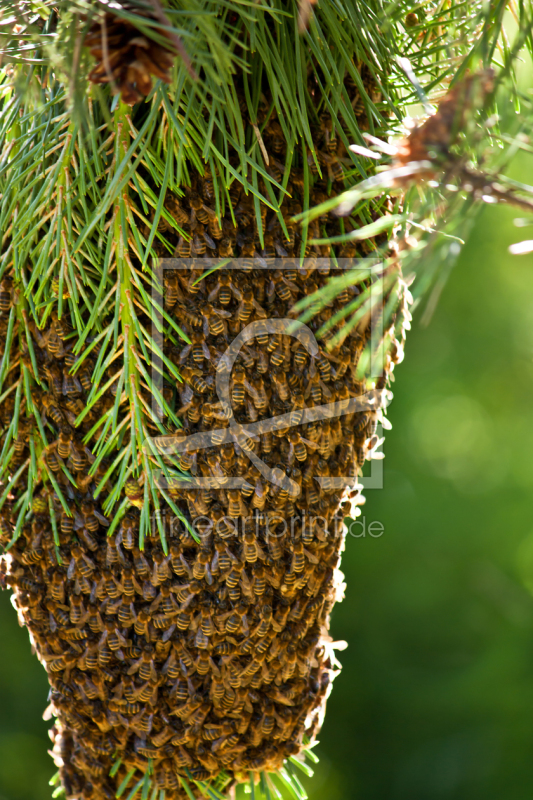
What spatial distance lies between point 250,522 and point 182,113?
0.71ft

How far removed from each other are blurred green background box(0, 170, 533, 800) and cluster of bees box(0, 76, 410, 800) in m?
1.44

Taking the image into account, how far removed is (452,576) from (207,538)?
1618mm

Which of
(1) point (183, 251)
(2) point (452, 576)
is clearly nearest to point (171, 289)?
(1) point (183, 251)

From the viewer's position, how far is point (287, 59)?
34cm

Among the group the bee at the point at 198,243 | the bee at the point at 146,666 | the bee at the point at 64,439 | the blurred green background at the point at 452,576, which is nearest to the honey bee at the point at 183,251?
the bee at the point at 198,243

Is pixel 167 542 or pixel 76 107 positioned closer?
pixel 76 107

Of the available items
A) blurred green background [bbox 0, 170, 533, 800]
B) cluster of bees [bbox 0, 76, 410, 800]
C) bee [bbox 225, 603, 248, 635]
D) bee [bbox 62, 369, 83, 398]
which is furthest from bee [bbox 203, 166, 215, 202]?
blurred green background [bbox 0, 170, 533, 800]

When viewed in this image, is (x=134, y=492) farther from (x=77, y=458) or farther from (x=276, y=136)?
(x=276, y=136)

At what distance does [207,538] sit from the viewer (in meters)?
0.36

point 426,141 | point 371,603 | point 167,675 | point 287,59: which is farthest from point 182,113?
point 371,603

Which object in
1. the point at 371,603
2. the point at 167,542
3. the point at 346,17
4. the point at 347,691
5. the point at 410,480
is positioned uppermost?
the point at 346,17

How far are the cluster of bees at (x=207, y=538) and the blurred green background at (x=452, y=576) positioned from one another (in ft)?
4.71

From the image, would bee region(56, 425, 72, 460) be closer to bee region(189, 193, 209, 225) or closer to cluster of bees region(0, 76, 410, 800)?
cluster of bees region(0, 76, 410, 800)

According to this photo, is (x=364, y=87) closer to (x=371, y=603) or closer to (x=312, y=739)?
(x=312, y=739)
